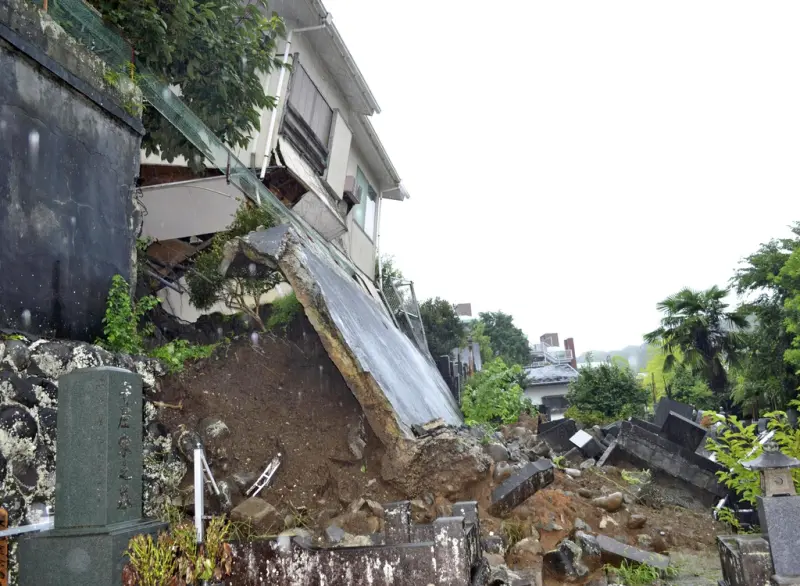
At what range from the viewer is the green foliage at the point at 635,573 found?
7020 millimetres

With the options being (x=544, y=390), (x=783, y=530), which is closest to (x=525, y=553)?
(x=783, y=530)

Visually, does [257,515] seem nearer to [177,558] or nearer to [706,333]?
[177,558]

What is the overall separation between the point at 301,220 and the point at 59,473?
8339 mm

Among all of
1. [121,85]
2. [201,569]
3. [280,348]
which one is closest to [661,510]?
[280,348]

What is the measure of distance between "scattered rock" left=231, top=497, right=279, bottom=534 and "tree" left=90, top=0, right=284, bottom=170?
212 inches

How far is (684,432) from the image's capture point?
1283cm

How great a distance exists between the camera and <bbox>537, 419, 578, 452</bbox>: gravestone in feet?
46.9

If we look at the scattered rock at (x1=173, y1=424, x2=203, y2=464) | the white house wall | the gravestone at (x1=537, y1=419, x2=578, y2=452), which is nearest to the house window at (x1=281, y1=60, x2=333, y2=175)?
the scattered rock at (x1=173, y1=424, x2=203, y2=464)

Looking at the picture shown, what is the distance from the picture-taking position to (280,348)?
8.82 m

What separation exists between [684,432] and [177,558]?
11.0m

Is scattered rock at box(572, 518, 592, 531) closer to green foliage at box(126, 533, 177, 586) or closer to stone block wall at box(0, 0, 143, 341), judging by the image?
green foliage at box(126, 533, 177, 586)

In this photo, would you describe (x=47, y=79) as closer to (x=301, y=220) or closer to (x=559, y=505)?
(x=301, y=220)

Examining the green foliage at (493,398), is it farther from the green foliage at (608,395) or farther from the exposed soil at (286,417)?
the exposed soil at (286,417)

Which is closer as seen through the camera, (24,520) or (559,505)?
(24,520)
